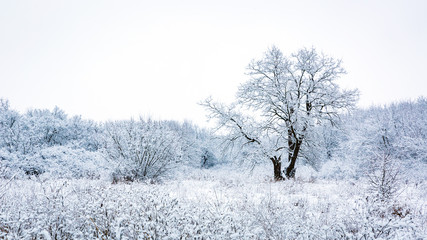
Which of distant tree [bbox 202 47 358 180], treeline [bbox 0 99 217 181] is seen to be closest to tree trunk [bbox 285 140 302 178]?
distant tree [bbox 202 47 358 180]

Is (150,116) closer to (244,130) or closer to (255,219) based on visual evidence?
(244,130)

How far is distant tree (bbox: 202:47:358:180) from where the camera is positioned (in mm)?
11578

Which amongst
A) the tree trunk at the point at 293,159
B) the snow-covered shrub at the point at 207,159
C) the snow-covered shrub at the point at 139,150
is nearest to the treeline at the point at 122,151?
the snow-covered shrub at the point at 139,150

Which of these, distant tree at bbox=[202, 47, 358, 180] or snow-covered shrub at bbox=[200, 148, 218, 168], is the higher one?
distant tree at bbox=[202, 47, 358, 180]

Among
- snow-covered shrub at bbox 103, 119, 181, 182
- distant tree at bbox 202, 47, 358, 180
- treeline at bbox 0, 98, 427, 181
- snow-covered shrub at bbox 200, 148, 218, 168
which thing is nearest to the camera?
snow-covered shrub at bbox 103, 119, 181, 182

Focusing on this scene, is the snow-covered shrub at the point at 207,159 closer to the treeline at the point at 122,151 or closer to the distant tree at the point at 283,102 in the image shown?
the treeline at the point at 122,151

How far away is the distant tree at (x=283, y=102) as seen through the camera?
1158cm

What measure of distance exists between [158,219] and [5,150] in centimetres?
1453

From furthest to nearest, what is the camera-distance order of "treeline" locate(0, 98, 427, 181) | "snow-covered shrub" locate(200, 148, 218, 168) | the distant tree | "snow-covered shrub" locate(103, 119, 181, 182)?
"snow-covered shrub" locate(200, 148, 218, 168) < the distant tree < "treeline" locate(0, 98, 427, 181) < "snow-covered shrub" locate(103, 119, 181, 182)

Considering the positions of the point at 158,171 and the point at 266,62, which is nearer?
the point at 158,171

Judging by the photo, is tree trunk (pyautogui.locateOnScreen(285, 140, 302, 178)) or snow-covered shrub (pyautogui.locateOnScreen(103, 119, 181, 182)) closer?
snow-covered shrub (pyautogui.locateOnScreen(103, 119, 181, 182))

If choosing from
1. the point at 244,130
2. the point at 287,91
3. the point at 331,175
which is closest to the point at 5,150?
the point at 244,130

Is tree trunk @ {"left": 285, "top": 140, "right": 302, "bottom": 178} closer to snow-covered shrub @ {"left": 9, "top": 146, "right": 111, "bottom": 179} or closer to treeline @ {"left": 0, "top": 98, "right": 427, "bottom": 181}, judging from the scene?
treeline @ {"left": 0, "top": 98, "right": 427, "bottom": 181}

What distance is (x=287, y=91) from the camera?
11.4m
